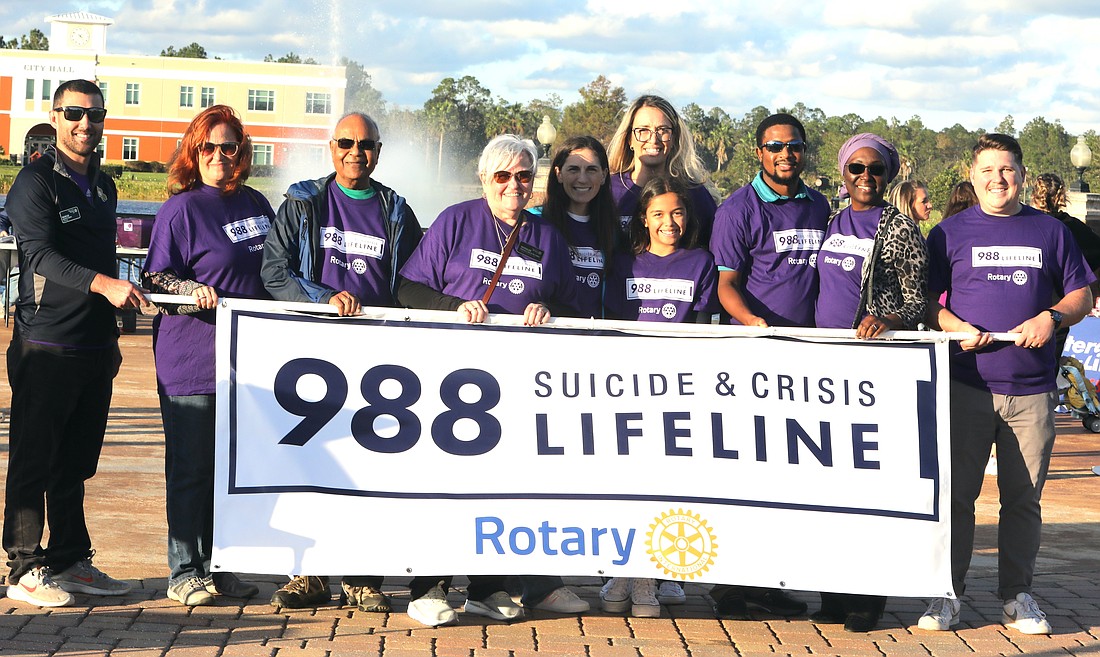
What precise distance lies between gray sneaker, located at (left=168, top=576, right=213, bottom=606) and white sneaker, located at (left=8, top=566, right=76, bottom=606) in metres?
0.46

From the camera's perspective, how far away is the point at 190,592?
614 centimetres

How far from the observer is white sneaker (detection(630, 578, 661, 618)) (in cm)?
627

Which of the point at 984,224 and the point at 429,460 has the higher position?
the point at 984,224

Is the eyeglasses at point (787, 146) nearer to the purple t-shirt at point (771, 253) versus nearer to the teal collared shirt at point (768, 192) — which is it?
the teal collared shirt at point (768, 192)

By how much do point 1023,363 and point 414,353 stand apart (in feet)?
9.34

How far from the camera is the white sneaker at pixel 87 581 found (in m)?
6.26

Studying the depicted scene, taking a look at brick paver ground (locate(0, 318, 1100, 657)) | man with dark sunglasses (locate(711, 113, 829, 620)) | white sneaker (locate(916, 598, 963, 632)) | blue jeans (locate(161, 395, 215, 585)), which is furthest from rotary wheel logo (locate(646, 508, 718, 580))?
blue jeans (locate(161, 395, 215, 585))

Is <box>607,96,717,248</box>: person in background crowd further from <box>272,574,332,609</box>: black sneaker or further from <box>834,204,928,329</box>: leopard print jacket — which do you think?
<box>272,574,332,609</box>: black sneaker

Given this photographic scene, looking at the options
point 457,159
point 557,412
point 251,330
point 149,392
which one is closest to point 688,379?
point 557,412

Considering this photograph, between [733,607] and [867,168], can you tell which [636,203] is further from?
[733,607]

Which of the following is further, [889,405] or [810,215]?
[810,215]

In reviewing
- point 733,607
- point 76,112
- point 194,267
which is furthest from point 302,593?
point 76,112

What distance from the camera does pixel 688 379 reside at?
6.02 metres

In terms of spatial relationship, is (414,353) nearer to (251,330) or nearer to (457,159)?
(251,330)
